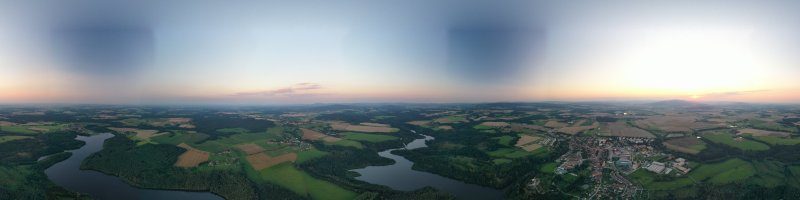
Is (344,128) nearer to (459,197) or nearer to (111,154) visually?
(111,154)

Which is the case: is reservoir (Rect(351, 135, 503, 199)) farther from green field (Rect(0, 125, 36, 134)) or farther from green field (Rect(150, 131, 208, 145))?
green field (Rect(0, 125, 36, 134))

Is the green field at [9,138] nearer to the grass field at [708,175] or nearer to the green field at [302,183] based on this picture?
the green field at [302,183]

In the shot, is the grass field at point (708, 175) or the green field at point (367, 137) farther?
the green field at point (367, 137)

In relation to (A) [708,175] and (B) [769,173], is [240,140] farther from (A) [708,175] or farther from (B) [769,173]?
(B) [769,173]

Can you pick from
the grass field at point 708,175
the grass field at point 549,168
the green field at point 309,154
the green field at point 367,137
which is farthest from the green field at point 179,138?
the grass field at point 708,175

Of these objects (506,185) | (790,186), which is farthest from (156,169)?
(790,186)

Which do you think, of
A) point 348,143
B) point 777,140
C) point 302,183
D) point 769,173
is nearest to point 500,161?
point 302,183
